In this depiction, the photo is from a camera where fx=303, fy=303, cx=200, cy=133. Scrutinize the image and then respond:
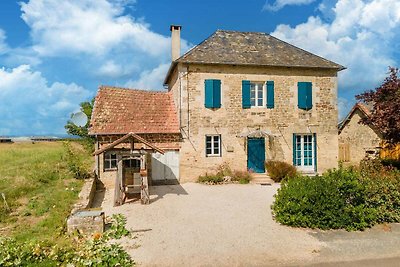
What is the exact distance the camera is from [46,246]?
250 inches

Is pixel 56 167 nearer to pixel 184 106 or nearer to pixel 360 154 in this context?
pixel 184 106

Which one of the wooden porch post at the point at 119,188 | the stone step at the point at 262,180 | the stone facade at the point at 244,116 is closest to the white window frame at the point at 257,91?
the stone facade at the point at 244,116

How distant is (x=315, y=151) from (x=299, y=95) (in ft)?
10.2

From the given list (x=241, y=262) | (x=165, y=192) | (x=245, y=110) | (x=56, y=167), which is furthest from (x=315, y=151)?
(x=56, y=167)

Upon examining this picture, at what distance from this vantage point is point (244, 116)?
15.4 meters

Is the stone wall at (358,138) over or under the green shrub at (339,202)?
over

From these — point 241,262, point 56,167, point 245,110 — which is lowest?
point 241,262

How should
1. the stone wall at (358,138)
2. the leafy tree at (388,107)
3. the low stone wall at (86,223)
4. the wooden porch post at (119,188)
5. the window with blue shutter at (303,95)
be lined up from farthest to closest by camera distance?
the stone wall at (358,138) → the window with blue shutter at (303,95) → the leafy tree at (388,107) → the wooden porch post at (119,188) → the low stone wall at (86,223)

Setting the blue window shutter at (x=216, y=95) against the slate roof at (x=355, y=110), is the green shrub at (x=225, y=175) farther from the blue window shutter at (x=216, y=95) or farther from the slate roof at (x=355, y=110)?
the slate roof at (x=355, y=110)

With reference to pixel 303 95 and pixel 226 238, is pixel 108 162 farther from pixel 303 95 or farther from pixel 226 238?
pixel 303 95

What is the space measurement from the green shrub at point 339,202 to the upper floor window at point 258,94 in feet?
24.7

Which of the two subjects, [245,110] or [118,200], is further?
[245,110]

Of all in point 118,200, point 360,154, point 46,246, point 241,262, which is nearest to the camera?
point 241,262

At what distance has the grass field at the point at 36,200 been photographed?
751 cm
